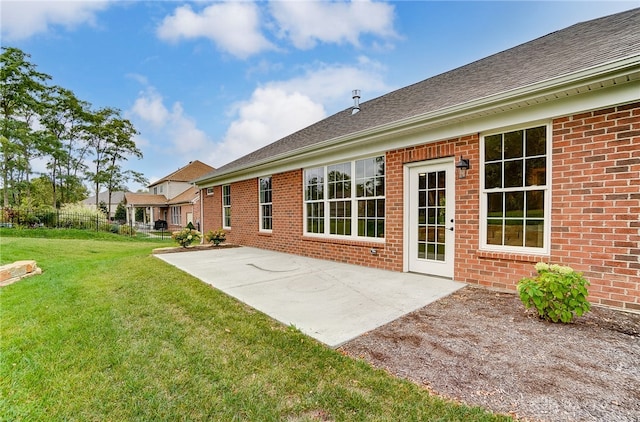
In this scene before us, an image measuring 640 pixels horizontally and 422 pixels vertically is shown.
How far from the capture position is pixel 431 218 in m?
5.62

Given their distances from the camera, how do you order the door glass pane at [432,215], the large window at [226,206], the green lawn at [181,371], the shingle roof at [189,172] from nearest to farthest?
1. the green lawn at [181,371]
2. the door glass pane at [432,215]
3. the large window at [226,206]
4. the shingle roof at [189,172]

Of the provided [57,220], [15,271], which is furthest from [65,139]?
[15,271]

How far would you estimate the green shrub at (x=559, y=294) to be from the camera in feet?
10.6

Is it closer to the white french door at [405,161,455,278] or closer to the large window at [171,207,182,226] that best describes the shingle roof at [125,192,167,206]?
the large window at [171,207,182,226]

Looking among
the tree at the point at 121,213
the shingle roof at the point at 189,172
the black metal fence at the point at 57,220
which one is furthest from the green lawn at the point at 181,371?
the tree at the point at 121,213

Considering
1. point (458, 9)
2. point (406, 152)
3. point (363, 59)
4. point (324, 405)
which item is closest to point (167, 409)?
point (324, 405)

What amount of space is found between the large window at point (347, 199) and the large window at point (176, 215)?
2430 cm

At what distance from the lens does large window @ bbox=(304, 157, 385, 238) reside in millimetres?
6555

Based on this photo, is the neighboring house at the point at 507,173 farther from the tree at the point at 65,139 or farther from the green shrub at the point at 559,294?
the tree at the point at 65,139

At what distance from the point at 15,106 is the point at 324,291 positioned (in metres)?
24.5

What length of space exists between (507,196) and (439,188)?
1141 mm

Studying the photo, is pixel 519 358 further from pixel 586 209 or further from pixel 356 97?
pixel 356 97

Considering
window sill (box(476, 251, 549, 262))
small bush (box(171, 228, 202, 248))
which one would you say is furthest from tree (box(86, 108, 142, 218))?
window sill (box(476, 251, 549, 262))

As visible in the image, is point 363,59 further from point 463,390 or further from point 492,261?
point 463,390
